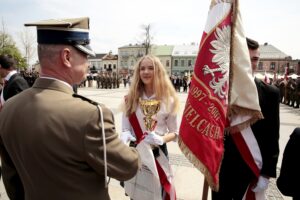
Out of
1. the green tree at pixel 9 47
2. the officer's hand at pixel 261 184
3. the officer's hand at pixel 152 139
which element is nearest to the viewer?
the officer's hand at pixel 261 184

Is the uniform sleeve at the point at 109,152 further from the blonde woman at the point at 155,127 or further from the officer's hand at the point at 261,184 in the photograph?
the officer's hand at the point at 261,184

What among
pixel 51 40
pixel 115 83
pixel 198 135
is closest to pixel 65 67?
pixel 51 40

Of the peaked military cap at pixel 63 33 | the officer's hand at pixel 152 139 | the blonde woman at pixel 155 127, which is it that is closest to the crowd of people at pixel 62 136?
the peaked military cap at pixel 63 33

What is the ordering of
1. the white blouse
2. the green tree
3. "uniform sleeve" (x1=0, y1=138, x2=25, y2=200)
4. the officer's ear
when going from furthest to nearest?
the green tree → the white blouse → "uniform sleeve" (x1=0, y1=138, x2=25, y2=200) → the officer's ear

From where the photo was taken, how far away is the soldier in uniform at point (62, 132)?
1.16 meters

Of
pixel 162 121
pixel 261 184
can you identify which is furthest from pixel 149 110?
pixel 261 184

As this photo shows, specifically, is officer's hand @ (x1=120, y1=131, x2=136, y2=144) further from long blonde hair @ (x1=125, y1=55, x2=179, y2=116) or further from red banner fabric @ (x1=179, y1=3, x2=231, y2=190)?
red banner fabric @ (x1=179, y1=3, x2=231, y2=190)

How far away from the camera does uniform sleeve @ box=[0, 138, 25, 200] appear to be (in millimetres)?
1478

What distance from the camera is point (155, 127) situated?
2.69 metres

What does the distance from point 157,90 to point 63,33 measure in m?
1.58

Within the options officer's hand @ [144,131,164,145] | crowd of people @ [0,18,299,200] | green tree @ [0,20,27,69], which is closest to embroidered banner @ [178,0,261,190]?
officer's hand @ [144,131,164,145]

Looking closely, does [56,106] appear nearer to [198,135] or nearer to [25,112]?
[25,112]

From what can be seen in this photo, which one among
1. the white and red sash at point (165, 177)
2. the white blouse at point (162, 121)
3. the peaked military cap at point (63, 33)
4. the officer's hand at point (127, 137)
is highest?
the peaked military cap at point (63, 33)

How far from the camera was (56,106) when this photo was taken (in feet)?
3.89
